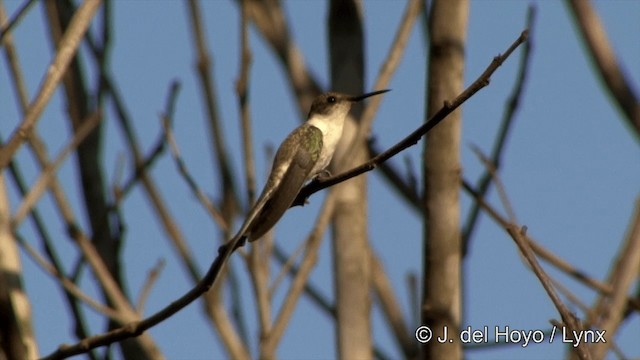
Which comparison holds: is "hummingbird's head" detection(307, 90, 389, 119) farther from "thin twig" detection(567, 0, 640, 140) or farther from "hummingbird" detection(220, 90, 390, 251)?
"thin twig" detection(567, 0, 640, 140)

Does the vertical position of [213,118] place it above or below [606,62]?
above

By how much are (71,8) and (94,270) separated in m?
1.83

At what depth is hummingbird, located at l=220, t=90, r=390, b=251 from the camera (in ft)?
13.4

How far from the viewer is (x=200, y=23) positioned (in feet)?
21.8

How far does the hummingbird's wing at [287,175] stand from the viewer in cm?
409

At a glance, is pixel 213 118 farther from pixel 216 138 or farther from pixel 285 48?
pixel 285 48

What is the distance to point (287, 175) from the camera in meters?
4.57

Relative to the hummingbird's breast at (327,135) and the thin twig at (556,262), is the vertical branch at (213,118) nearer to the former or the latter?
the hummingbird's breast at (327,135)

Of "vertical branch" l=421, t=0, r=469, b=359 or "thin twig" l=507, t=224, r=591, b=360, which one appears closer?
"thin twig" l=507, t=224, r=591, b=360

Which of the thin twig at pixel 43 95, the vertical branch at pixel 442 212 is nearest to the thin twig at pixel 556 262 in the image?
the vertical branch at pixel 442 212

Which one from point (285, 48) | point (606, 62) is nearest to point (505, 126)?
point (606, 62)

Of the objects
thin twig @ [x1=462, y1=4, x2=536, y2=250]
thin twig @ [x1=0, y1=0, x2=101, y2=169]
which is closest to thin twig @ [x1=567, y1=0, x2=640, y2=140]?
thin twig @ [x1=462, y1=4, x2=536, y2=250]

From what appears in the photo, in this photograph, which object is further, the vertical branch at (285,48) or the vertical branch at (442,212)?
the vertical branch at (285,48)

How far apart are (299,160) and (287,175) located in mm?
222
